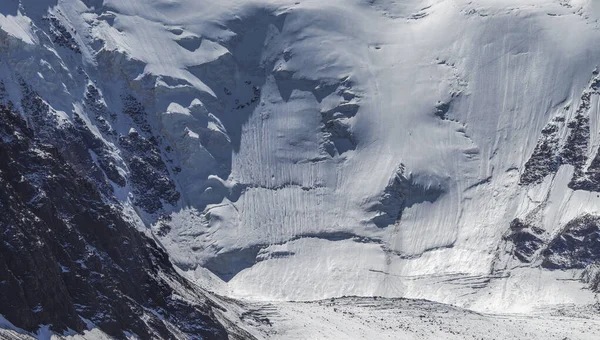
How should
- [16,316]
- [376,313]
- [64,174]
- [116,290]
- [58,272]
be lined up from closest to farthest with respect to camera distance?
[16,316] < [58,272] < [116,290] < [64,174] < [376,313]

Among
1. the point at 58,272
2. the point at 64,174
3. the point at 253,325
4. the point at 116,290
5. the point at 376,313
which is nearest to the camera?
the point at 58,272

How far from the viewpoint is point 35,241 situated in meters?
122

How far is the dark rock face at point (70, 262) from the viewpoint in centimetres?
11962

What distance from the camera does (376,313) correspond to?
647ft

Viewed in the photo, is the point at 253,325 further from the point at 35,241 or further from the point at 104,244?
the point at 35,241

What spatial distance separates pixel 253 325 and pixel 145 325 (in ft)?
143

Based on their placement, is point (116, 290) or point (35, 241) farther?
point (116, 290)

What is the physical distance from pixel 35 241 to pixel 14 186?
8.74 metres

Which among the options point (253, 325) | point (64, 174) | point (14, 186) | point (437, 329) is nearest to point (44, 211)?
point (14, 186)

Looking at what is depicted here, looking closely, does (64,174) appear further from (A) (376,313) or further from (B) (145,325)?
(A) (376,313)

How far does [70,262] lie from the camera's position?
425 feet

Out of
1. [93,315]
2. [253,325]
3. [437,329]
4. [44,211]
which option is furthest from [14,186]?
[437,329]

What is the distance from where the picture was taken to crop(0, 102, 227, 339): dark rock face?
11962cm

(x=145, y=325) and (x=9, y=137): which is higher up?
(x=9, y=137)
